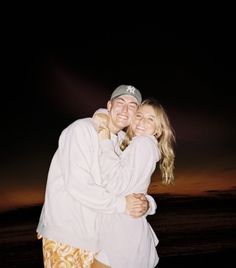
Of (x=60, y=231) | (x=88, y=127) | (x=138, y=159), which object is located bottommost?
(x=60, y=231)

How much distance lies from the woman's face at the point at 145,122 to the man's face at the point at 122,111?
0.05m

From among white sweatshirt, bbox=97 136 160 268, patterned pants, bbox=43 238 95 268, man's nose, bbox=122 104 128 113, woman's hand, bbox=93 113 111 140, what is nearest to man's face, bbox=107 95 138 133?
man's nose, bbox=122 104 128 113

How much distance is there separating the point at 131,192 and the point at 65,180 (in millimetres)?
412

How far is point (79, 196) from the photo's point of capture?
2.14 metres

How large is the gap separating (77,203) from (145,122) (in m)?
0.70

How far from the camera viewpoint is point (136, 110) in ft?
8.50

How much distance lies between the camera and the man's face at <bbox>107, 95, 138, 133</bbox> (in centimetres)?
254

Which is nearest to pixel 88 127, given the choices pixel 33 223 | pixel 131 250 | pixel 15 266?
pixel 131 250

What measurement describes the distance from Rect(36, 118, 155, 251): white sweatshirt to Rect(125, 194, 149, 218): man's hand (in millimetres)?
40

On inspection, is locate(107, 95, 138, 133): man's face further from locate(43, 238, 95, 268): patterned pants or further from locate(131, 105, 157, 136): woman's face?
locate(43, 238, 95, 268): patterned pants

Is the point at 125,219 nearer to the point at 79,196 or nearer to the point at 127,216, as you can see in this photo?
the point at 127,216

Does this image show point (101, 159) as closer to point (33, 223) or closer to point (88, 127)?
point (88, 127)

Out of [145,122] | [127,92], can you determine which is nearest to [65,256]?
[145,122]

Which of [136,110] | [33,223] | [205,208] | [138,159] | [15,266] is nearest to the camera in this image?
[138,159]
